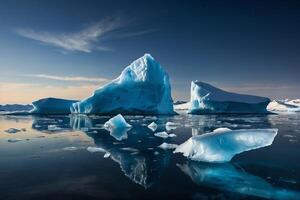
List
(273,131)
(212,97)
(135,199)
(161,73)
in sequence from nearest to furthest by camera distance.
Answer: (135,199) → (273,131) → (161,73) → (212,97)

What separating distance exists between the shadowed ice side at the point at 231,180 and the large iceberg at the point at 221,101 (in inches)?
1409

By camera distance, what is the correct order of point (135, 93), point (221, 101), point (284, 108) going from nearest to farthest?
point (135, 93) < point (221, 101) < point (284, 108)

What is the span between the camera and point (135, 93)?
115ft

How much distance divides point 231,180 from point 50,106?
37568 millimetres

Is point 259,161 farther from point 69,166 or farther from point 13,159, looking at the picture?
point 13,159

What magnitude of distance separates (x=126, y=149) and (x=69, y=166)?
3.00 m

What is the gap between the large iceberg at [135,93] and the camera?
3403cm

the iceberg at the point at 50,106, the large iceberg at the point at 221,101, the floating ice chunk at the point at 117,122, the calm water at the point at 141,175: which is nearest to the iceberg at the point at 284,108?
the large iceberg at the point at 221,101

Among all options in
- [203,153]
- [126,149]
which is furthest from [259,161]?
[126,149]

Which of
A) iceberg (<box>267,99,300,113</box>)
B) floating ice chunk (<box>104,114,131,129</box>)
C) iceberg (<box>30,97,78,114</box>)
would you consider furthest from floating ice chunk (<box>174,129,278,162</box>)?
iceberg (<box>267,99,300,113</box>)

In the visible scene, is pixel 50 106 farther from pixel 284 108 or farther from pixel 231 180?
pixel 284 108

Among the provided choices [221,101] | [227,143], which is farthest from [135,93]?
[227,143]

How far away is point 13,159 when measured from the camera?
8086mm

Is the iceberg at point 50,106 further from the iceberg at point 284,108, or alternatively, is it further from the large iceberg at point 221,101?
the iceberg at point 284,108
